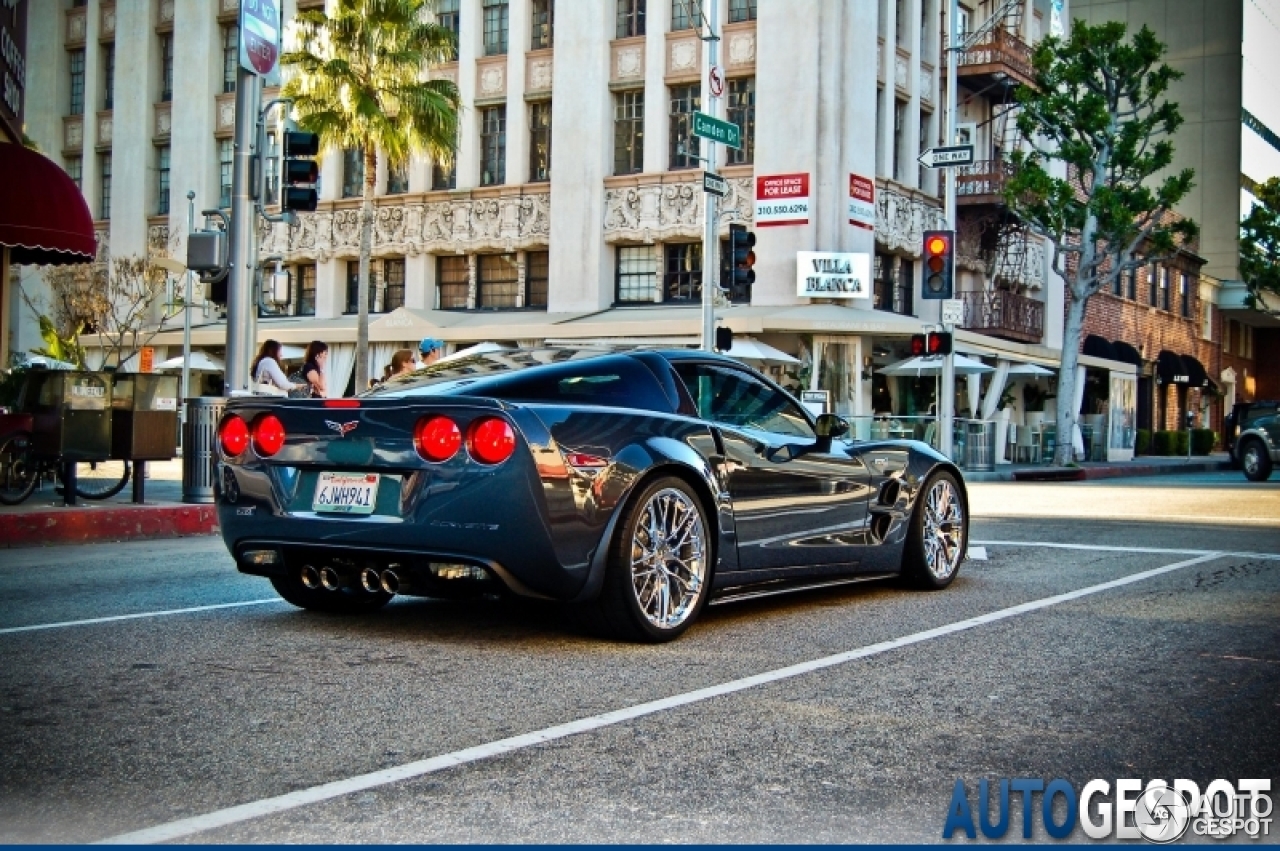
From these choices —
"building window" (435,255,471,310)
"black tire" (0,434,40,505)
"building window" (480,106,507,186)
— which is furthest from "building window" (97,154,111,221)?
"black tire" (0,434,40,505)

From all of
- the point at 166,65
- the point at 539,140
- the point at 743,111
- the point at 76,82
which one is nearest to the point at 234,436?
the point at 743,111

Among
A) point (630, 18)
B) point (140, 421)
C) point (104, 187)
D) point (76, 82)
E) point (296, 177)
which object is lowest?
point (140, 421)

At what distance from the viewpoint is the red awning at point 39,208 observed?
15.6 metres

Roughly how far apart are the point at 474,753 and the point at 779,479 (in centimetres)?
319

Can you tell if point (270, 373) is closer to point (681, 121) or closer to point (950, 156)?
point (950, 156)

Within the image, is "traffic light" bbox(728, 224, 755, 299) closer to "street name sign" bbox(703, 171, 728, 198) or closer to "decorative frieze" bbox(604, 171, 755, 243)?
"street name sign" bbox(703, 171, 728, 198)

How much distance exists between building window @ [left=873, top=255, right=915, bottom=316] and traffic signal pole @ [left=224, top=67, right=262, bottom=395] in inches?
858

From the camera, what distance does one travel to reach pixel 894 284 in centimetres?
3641

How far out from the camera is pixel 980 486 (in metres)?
25.7

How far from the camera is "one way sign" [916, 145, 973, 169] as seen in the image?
85.5 feet

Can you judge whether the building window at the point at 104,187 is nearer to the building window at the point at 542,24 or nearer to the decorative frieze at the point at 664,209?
the building window at the point at 542,24

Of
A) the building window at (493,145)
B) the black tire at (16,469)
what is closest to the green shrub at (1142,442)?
the building window at (493,145)

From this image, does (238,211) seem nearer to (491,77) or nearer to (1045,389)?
(491,77)

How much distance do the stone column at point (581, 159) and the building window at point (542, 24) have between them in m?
0.96
